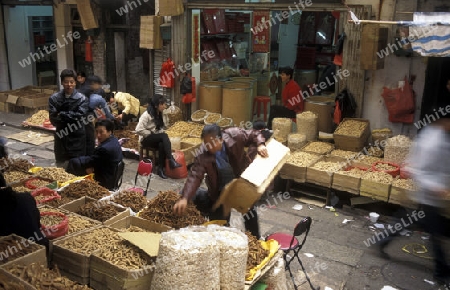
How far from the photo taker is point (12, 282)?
13.6ft

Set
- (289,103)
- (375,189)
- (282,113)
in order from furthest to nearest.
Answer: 1. (289,103)
2. (282,113)
3. (375,189)

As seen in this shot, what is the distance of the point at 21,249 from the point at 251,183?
8.28 feet

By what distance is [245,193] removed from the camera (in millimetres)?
5363

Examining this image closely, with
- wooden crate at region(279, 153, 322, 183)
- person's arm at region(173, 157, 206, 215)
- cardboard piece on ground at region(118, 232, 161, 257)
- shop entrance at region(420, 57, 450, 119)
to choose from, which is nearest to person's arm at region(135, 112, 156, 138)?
wooden crate at region(279, 153, 322, 183)

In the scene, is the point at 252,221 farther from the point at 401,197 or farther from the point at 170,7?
the point at 170,7

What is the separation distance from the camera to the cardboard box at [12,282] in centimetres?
407

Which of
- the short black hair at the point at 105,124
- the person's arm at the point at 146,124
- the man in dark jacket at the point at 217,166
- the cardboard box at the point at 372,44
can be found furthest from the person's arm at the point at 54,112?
the cardboard box at the point at 372,44

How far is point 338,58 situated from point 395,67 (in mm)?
1217

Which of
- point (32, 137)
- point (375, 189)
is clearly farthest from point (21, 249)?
point (32, 137)

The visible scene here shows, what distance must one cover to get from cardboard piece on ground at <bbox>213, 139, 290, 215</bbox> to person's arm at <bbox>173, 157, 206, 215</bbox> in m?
0.37

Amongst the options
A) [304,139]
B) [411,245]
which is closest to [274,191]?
[304,139]

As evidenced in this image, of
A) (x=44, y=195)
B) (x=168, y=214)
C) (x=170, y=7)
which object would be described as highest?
(x=170, y=7)

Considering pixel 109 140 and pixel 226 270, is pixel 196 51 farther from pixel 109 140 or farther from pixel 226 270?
pixel 226 270

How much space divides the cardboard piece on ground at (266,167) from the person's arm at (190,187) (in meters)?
0.73
